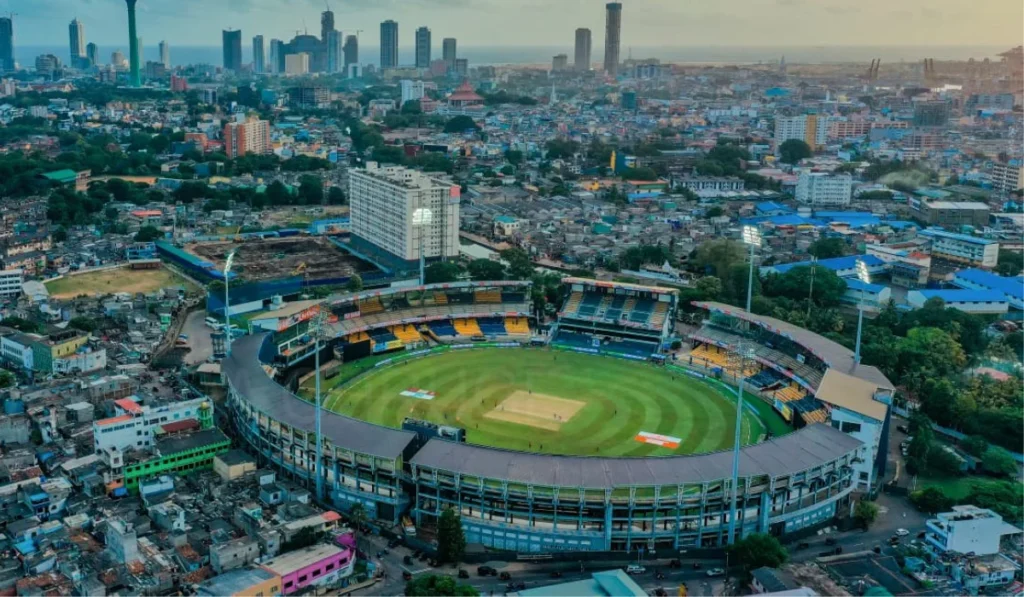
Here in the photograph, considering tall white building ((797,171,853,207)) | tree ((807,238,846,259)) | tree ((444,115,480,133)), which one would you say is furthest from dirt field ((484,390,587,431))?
tree ((444,115,480,133))

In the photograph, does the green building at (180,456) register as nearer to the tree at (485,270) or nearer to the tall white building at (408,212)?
the tall white building at (408,212)

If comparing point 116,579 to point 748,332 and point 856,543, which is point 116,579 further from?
point 748,332

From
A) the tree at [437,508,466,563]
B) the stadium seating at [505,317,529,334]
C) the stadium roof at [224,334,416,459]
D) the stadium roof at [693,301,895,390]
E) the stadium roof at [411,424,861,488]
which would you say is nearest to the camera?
the tree at [437,508,466,563]

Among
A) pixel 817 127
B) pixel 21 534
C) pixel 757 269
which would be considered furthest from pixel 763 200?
pixel 21 534

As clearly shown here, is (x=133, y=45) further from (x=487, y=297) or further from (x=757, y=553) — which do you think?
(x=757, y=553)

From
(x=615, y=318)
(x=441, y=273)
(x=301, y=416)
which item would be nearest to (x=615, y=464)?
(x=301, y=416)

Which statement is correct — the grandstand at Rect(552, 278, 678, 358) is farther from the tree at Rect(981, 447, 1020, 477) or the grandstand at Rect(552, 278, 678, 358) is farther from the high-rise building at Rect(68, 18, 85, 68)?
the high-rise building at Rect(68, 18, 85, 68)
